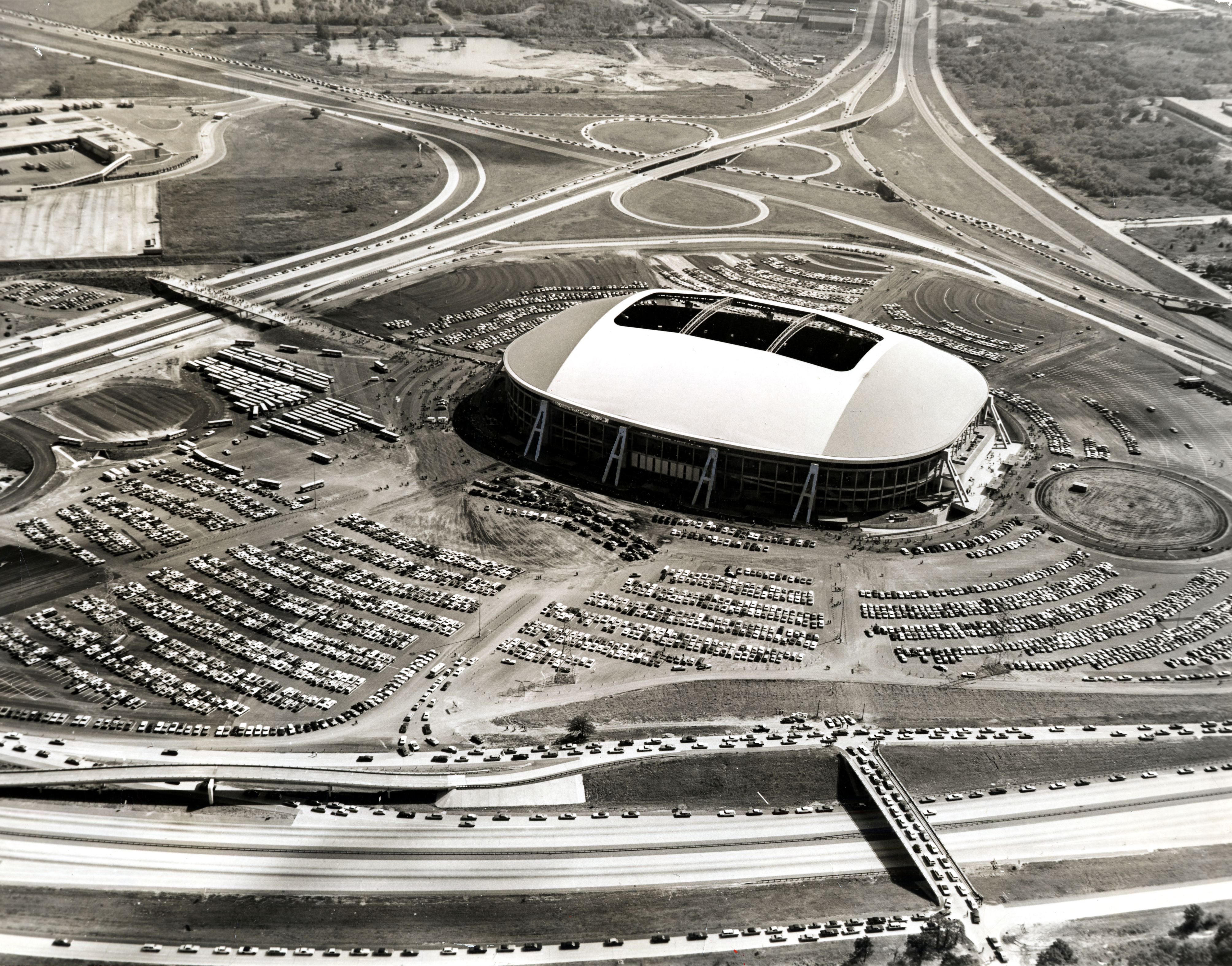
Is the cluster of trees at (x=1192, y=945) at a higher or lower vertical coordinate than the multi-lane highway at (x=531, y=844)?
higher

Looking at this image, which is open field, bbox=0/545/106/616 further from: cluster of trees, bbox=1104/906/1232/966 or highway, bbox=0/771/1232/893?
cluster of trees, bbox=1104/906/1232/966

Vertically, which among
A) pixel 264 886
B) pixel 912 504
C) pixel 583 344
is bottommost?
pixel 264 886

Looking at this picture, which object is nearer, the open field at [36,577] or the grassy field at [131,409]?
the open field at [36,577]

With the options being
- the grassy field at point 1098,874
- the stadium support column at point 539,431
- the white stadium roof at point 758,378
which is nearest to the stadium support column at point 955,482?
the white stadium roof at point 758,378

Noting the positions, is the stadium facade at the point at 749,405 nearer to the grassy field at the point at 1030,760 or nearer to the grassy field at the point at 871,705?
the grassy field at the point at 871,705

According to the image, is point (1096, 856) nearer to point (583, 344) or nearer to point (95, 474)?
point (583, 344)

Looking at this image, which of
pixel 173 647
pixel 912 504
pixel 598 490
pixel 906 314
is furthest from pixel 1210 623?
pixel 173 647

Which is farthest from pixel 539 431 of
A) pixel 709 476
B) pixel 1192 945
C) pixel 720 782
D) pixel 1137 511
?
pixel 1192 945
